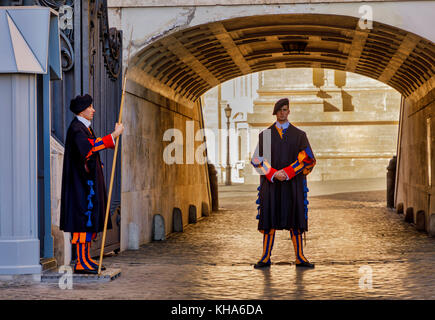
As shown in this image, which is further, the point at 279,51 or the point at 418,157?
the point at 418,157

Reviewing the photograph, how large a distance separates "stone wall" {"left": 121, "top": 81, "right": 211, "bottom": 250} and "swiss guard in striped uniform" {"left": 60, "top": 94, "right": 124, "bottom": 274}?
3.83 meters

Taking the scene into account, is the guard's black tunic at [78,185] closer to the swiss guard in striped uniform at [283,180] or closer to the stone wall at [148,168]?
the swiss guard in striped uniform at [283,180]

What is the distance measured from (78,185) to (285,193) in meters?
2.57

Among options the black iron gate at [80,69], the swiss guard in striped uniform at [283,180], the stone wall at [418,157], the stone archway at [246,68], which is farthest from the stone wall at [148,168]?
the stone wall at [418,157]

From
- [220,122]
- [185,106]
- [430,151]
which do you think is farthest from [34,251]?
[220,122]

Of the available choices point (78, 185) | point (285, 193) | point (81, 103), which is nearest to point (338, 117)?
point (285, 193)

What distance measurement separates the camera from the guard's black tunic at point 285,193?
9.16m

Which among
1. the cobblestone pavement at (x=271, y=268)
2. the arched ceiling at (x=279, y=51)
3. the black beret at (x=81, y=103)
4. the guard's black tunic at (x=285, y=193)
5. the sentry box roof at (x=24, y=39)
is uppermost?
the arched ceiling at (x=279, y=51)

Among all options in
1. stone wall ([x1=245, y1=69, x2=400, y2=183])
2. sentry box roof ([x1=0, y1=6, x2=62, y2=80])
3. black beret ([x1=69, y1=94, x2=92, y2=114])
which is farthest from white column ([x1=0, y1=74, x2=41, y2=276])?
stone wall ([x1=245, y1=69, x2=400, y2=183])

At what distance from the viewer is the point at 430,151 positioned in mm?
14609

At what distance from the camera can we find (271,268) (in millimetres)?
9258

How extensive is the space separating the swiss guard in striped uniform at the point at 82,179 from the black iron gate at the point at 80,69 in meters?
0.65

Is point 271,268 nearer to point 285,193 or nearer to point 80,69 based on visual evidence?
point 285,193
